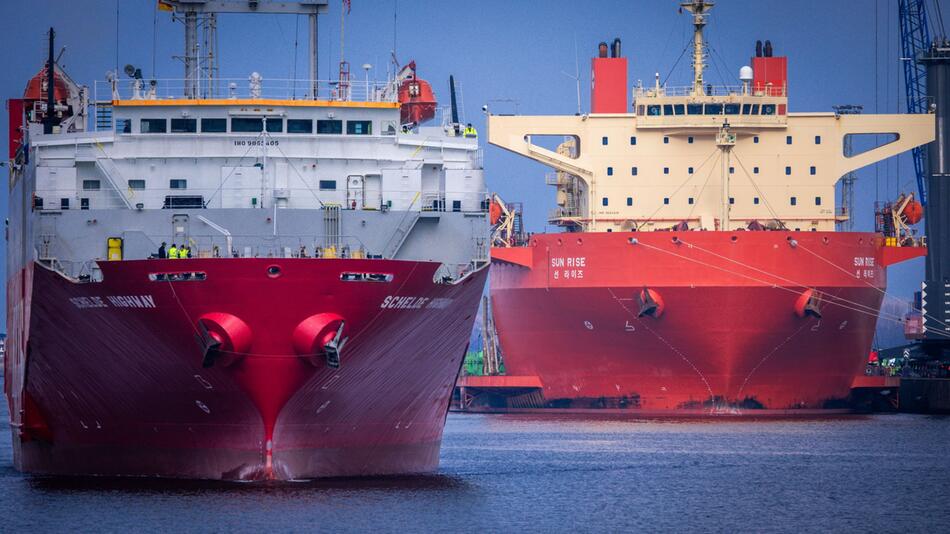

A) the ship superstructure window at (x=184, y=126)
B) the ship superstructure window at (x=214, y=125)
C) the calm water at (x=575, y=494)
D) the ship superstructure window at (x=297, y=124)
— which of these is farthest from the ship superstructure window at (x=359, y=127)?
the calm water at (x=575, y=494)

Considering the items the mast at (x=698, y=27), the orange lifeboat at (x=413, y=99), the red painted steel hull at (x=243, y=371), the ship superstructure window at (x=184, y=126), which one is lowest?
the red painted steel hull at (x=243, y=371)

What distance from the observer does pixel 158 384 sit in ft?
111

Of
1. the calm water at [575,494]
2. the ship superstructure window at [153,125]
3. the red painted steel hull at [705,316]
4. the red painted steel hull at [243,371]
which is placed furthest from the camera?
the red painted steel hull at [705,316]

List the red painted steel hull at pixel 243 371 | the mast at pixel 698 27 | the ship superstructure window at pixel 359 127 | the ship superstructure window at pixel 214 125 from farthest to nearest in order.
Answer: the mast at pixel 698 27 → the ship superstructure window at pixel 359 127 → the ship superstructure window at pixel 214 125 → the red painted steel hull at pixel 243 371

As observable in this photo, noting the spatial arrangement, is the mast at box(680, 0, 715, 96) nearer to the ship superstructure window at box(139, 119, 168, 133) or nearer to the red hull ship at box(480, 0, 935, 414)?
the red hull ship at box(480, 0, 935, 414)

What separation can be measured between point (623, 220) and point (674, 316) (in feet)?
17.8

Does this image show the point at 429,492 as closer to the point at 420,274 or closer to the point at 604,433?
the point at 420,274

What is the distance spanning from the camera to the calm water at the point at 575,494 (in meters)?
31.8

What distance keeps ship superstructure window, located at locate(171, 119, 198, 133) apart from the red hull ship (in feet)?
78.5

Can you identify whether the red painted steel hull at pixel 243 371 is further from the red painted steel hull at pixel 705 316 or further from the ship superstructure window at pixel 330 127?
the red painted steel hull at pixel 705 316

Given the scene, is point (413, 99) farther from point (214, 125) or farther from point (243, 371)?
point (243, 371)

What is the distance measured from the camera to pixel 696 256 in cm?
5831

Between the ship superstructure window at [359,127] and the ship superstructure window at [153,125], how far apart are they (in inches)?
140

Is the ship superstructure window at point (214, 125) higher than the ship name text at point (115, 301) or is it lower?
higher
